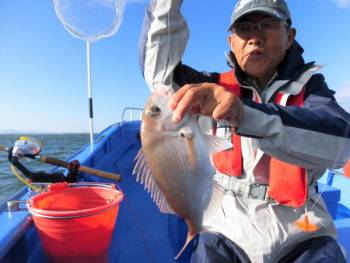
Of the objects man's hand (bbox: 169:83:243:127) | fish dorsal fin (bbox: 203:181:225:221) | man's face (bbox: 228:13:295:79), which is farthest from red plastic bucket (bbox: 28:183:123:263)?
man's face (bbox: 228:13:295:79)

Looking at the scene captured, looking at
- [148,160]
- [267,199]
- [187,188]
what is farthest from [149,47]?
[267,199]

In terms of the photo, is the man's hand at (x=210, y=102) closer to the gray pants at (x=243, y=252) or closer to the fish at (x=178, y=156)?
the fish at (x=178, y=156)

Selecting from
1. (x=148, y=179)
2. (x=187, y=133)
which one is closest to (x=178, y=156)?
(x=187, y=133)

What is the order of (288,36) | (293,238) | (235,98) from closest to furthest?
(235,98)
(293,238)
(288,36)

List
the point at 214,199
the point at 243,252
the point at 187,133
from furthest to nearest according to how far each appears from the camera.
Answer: the point at 243,252, the point at 214,199, the point at 187,133

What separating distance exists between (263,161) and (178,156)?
760mm

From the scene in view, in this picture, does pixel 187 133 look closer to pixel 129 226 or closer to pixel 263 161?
pixel 263 161

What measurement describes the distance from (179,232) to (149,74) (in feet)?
5.50

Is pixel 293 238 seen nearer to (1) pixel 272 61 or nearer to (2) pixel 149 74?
(1) pixel 272 61

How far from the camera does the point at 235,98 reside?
4.49ft

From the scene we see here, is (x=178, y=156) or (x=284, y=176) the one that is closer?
(x=178, y=156)

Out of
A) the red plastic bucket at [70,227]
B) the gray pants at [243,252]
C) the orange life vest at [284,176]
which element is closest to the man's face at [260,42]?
the orange life vest at [284,176]

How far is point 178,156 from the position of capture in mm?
1583

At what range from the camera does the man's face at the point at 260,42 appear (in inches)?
83.1
